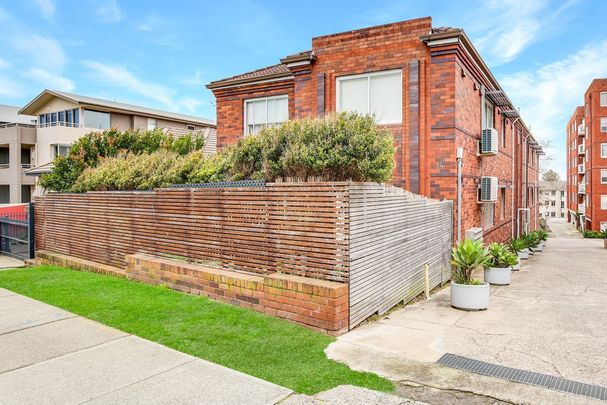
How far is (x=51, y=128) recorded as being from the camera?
32.8 meters

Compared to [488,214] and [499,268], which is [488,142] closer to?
[488,214]

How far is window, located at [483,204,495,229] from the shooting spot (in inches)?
566

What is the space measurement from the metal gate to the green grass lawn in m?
5.14

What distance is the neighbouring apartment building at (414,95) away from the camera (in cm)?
1111

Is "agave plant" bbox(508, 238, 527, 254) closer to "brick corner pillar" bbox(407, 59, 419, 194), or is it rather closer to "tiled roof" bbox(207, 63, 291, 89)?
"brick corner pillar" bbox(407, 59, 419, 194)

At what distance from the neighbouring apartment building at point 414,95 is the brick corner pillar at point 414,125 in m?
0.03

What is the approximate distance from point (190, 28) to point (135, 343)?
12803mm

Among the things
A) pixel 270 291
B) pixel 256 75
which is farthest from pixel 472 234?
pixel 256 75

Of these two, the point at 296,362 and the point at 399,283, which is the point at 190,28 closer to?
the point at 399,283

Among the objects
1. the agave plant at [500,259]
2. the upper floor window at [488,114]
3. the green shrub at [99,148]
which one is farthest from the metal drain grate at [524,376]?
the upper floor window at [488,114]

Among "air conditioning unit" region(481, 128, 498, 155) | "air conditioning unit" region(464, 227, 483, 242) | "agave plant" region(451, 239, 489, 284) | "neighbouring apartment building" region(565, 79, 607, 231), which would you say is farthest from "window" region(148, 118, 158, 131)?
"neighbouring apartment building" region(565, 79, 607, 231)

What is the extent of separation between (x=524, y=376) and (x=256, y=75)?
12862 millimetres

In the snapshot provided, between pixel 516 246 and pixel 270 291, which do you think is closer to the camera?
pixel 270 291

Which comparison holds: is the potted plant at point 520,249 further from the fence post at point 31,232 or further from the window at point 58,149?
the window at point 58,149
